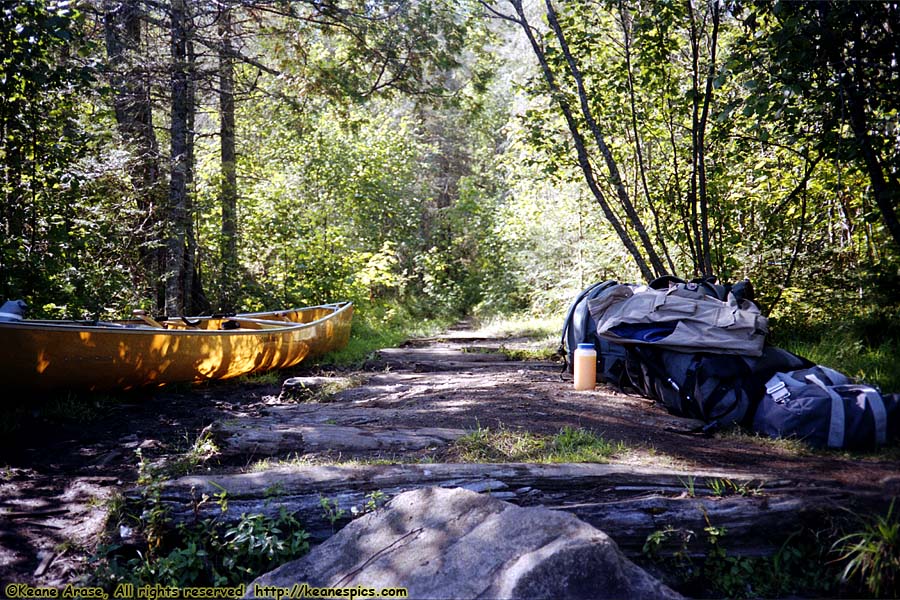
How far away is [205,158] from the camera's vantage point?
37.6ft

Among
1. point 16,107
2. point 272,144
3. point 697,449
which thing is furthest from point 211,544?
point 272,144

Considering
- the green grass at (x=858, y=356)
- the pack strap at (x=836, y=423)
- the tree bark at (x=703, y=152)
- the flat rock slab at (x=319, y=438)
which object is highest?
the tree bark at (x=703, y=152)

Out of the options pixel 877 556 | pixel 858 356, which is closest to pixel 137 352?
pixel 877 556

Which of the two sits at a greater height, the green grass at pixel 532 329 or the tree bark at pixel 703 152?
the tree bark at pixel 703 152

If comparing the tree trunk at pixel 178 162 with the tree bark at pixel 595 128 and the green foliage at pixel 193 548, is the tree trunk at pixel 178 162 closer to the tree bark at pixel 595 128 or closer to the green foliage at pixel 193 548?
the tree bark at pixel 595 128

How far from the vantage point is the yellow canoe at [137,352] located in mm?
4438

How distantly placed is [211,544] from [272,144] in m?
12.0

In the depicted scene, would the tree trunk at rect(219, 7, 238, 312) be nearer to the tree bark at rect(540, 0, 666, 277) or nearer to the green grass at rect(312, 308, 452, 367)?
the green grass at rect(312, 308, 452, 367)

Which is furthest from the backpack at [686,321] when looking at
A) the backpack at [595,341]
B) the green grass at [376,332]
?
the green grass at [376,332]

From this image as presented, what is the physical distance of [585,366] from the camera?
5.08 meters

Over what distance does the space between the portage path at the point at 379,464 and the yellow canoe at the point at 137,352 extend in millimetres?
248

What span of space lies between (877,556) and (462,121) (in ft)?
32.6

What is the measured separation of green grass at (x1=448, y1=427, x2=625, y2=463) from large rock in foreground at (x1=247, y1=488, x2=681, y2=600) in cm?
66

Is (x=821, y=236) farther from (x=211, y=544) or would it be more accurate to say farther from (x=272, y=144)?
(x=272, y=144)
